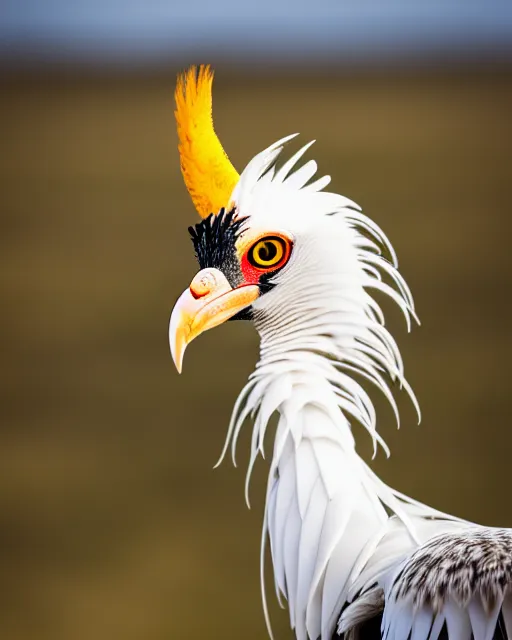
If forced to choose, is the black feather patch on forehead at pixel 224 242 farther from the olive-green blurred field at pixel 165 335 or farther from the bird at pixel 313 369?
the olive-green blurred field at pixel 165 335

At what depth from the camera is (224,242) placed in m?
1.12

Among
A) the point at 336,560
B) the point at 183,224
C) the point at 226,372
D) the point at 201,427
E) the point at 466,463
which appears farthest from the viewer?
the point at 183,224

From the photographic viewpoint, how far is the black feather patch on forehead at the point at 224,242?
1123mm

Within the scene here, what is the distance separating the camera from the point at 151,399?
2.95 meters

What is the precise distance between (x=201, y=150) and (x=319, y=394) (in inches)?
12.7

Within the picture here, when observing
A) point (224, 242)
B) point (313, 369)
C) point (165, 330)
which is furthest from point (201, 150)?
point (165, 330)

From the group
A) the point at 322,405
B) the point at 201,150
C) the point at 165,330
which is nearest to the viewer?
the point at 322,405

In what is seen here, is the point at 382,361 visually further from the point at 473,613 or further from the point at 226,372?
the point at 226,372

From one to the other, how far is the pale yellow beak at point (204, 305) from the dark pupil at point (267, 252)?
33 mm

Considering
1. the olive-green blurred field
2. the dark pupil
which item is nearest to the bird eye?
the dark pupil

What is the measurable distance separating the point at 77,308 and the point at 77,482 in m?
0.94

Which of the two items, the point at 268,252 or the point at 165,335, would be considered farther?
the point at 165,335

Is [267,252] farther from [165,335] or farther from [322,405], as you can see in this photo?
[165,335]

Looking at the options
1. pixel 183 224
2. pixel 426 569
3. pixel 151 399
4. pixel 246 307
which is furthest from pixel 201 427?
pixel 426 569
